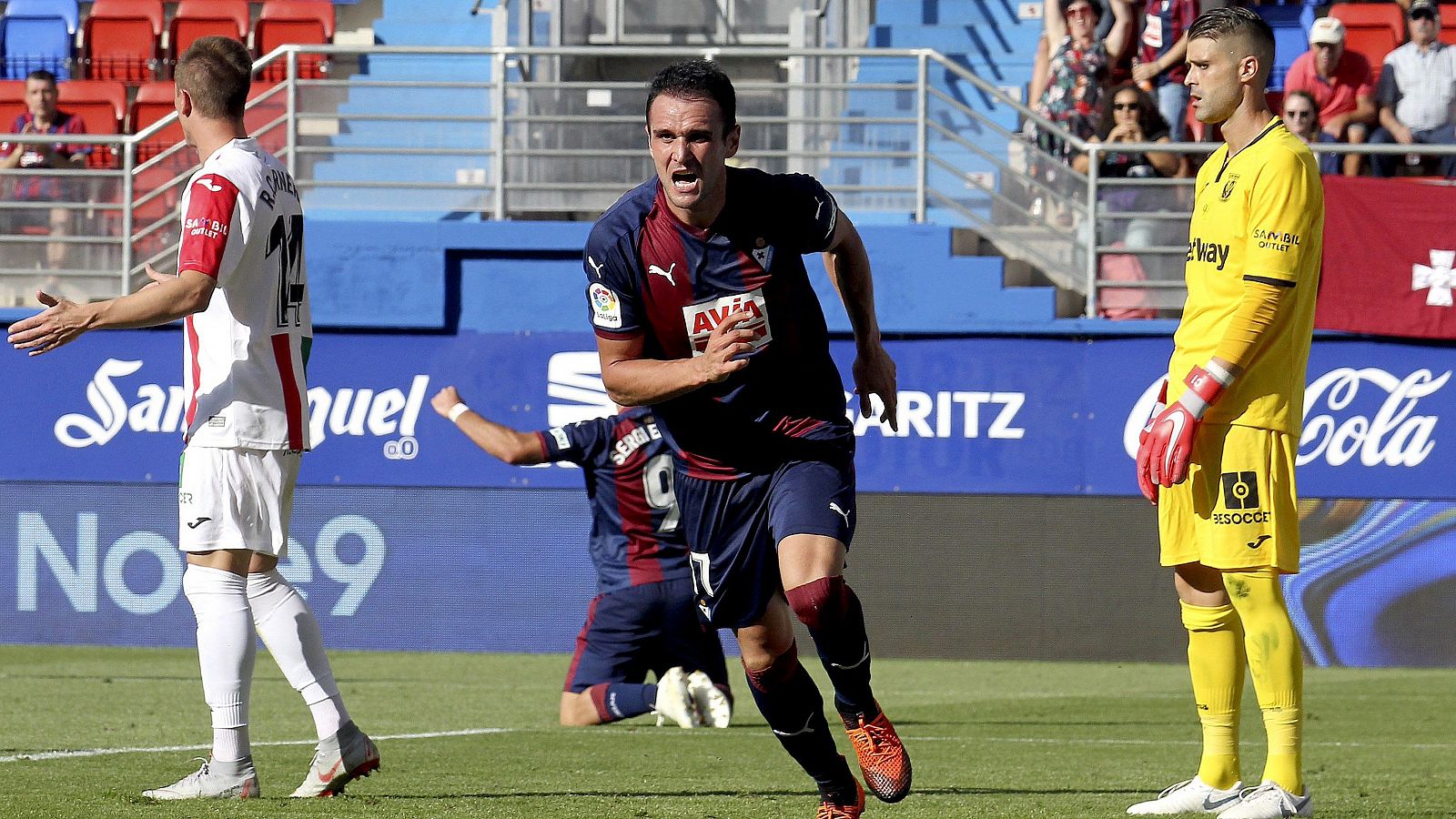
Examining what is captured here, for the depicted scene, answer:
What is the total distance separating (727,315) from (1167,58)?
31.6 feet

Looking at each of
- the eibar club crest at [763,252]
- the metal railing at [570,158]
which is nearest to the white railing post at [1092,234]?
the metal railing at [570,158]

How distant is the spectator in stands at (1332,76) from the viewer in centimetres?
1377

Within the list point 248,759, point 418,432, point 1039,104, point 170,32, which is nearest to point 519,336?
point 418,432

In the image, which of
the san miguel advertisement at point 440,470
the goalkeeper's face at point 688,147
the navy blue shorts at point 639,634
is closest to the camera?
the goalkeeper's face at point 688,147

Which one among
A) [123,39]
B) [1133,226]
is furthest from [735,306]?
[123,39]

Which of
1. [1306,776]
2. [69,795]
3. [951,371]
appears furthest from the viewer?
[951,371]

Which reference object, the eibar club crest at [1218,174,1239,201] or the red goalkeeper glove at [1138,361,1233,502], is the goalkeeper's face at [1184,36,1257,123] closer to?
the eibar club crest at [1218,174,1239,201]

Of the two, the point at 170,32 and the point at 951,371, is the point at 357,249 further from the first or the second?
the point at 170,32

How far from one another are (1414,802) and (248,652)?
3.37 metres

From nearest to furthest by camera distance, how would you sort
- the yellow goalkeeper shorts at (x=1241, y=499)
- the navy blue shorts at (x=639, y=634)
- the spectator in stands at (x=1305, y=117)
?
1. the yellow goalkeeper shorts at (x=1241, y=499)
2. the navy blue shorts at (x=639, y=634)
3. the spectator in stands at (x=1305, y=117)

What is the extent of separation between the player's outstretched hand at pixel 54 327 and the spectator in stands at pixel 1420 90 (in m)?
10.6

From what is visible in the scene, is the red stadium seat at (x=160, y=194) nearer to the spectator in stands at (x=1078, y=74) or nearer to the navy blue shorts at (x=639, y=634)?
the spectator in stands at (x=1078, y=74)

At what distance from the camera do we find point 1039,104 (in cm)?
1378

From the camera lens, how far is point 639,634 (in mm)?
8156
